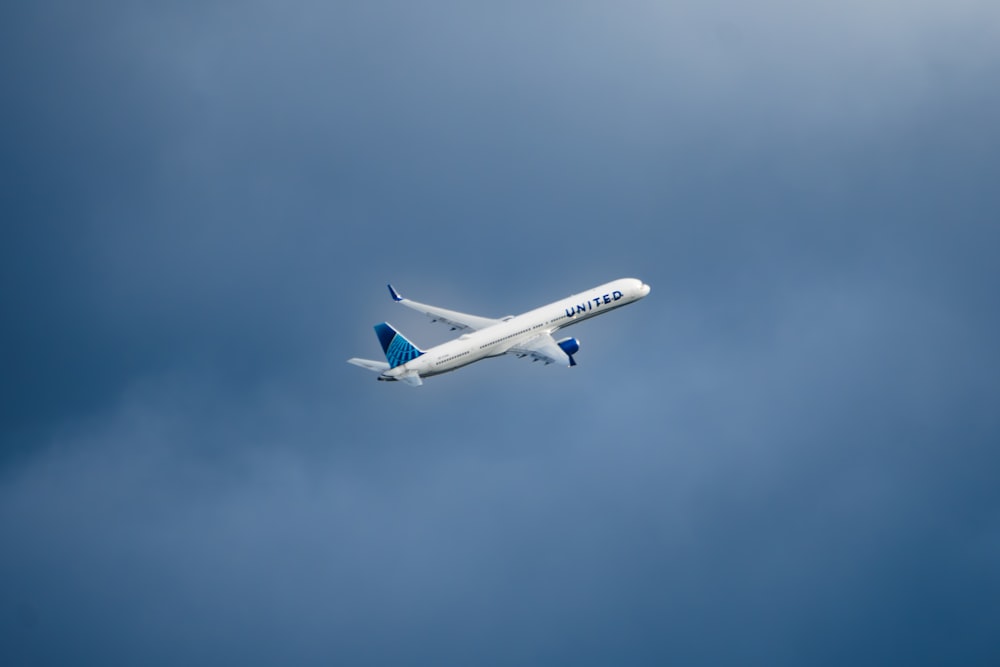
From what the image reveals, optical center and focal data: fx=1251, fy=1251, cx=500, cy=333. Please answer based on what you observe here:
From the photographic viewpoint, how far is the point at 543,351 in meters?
190

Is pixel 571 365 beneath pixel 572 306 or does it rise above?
beneath

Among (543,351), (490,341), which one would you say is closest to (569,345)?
(543,351)

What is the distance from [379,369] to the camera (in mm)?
183500

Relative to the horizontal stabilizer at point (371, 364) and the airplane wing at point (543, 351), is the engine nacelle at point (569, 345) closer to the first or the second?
the airplane wing at point (543, 351)

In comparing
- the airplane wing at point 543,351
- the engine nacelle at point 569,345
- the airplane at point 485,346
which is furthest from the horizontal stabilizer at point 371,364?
the engine nacelle at point 569,345

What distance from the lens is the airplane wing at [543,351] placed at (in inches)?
7431

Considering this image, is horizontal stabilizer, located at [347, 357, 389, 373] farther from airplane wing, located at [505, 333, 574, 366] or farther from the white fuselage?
airplane wing, located at [505, 333, 574, 366]

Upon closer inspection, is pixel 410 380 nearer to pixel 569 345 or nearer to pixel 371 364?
pixel 371 364

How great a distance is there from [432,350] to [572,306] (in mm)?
26777

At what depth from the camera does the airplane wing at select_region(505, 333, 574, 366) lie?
18875 cm

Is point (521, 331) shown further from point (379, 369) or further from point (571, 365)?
point (379, 369)

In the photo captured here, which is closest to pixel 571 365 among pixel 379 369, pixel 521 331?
pixel 521 331

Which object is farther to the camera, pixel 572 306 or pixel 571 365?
pixel 572 306

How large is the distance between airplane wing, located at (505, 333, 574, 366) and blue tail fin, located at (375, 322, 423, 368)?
16.2 m
